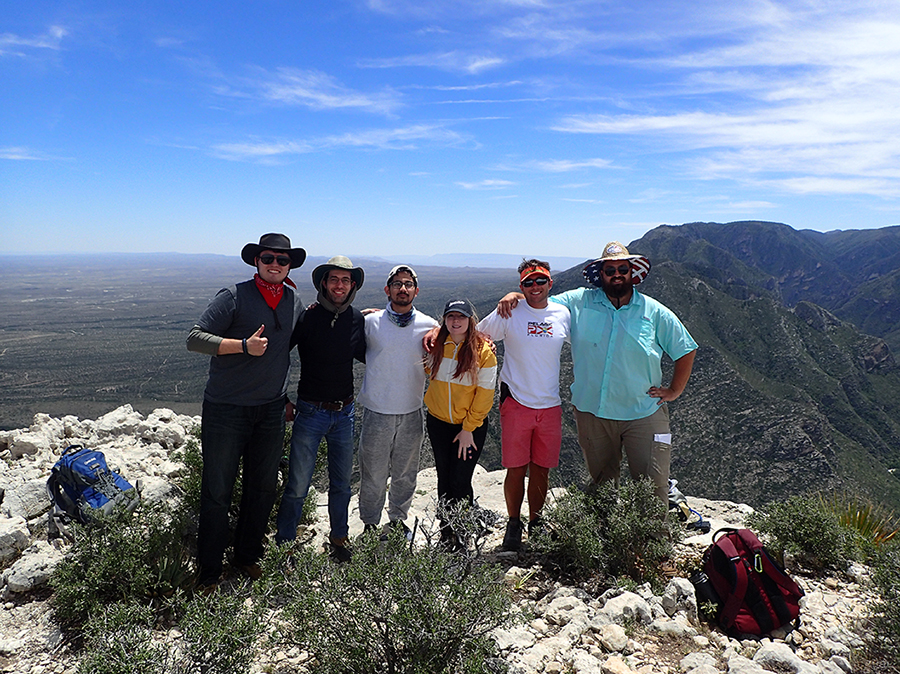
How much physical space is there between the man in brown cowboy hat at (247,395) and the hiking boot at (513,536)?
2.22m

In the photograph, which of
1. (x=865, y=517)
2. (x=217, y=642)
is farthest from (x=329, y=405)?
(x=865, y=517)

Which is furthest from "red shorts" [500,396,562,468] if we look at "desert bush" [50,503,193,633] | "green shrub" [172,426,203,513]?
"green shrub" [172,426,203,513]

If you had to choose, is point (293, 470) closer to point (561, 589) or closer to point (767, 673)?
point (561, 589)

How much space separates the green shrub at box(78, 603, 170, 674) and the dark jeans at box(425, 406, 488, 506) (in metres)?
2.38

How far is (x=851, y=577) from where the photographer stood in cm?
405

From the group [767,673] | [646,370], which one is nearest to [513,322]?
[646,370]

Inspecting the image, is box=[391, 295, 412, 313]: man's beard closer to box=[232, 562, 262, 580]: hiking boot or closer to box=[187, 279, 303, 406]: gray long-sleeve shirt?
box=[187, 279, 303, 406]: gray long-sleeve shirt

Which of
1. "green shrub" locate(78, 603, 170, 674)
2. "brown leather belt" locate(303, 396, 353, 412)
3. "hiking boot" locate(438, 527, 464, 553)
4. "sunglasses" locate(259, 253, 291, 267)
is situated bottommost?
"hiking boot" locate(438, 527, 464, 553)

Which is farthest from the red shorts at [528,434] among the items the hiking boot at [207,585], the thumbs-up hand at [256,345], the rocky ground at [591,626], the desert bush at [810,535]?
the hiking boot at [207,585]

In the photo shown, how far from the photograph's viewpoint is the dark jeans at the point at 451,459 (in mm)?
4500

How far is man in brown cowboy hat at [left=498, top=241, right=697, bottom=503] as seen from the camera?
4461mm

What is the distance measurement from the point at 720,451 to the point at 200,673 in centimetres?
4961

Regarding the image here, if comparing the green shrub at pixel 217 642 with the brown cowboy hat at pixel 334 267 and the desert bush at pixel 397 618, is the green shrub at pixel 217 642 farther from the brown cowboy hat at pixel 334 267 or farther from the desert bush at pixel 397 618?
the brown cowboy hat at pixel 334 267

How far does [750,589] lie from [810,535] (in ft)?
3.90
